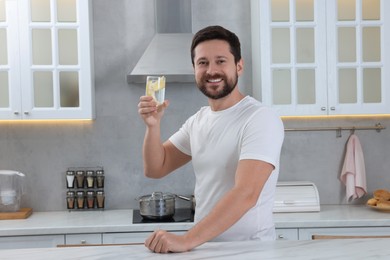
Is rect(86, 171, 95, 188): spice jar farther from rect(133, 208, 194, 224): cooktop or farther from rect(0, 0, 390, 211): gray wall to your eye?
rect(133, 208, 194, 224): cooktop

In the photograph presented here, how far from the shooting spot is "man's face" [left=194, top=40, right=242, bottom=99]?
7.04 ft

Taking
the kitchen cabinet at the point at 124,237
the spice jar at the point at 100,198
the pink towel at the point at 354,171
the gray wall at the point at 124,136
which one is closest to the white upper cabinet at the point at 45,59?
the gray wall at the point at 124,136

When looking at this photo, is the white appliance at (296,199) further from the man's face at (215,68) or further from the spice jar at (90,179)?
the man's face at (215,68)

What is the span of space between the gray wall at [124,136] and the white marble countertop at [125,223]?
15.1 inches

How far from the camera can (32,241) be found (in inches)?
137

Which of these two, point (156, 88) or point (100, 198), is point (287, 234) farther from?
point (156, 88)

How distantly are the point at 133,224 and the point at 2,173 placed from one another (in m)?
1.04

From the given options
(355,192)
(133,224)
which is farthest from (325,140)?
(133,224)

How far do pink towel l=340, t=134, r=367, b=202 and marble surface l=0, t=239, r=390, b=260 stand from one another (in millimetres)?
2073

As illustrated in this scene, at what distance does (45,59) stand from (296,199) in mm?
1907

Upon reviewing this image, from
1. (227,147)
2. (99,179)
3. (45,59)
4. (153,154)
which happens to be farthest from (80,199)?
(227,147)

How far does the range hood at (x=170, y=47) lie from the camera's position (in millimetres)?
3654

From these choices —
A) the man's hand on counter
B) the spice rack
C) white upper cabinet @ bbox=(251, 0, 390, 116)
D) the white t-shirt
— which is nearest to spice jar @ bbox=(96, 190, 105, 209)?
the spice rack

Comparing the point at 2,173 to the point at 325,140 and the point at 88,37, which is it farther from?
the point at 325,140
